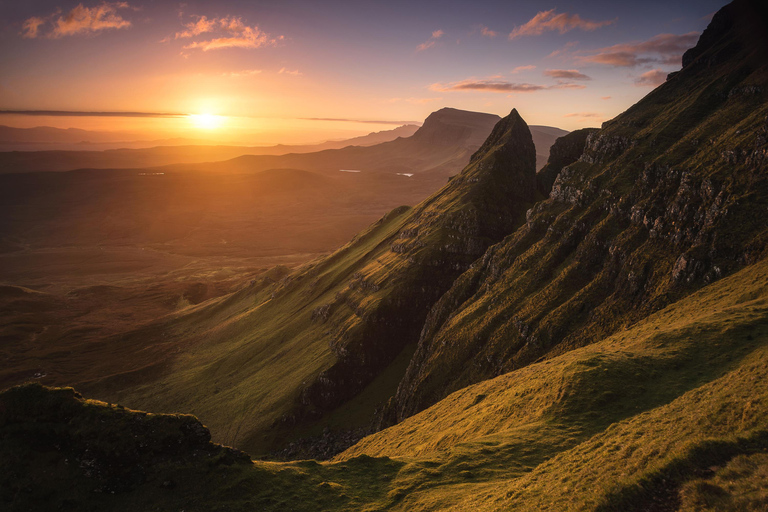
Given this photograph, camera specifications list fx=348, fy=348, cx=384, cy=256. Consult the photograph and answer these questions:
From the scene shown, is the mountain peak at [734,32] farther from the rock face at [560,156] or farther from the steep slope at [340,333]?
the steep slope at [340,333]

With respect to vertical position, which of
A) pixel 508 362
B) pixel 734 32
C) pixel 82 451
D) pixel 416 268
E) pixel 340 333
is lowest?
pixel 340 333

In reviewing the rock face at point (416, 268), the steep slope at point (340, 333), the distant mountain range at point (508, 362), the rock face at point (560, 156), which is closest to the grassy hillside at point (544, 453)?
the distant mountain range at point (508, 362)

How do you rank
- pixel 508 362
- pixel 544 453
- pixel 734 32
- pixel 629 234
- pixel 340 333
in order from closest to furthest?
1. pixel 544 453
2. pixel 508 362
3. pixel 629 234
4. pixel 734 32
5. pixel 340 333

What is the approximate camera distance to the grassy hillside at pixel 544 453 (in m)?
23.9

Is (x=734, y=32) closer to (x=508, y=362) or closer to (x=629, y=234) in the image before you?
(x=629, y=234)

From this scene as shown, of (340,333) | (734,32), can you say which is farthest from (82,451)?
(734,32)

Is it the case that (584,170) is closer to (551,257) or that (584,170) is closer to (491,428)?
(551,257)

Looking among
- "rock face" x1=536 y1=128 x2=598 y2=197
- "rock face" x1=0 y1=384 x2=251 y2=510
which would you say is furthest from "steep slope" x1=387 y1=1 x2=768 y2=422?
"rock face" x1=0 y1=384 x2=251 y2=510

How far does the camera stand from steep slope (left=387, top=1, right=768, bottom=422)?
68.5 meters

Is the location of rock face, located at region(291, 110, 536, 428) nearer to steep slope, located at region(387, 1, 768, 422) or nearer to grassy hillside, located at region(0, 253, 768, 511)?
steep slope, located at region(387, 1, 768, 422)

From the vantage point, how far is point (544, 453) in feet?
128

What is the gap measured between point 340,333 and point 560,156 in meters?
136

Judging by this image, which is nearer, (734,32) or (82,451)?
(82,451)

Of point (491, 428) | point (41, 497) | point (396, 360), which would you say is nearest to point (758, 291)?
point (491, 428)
